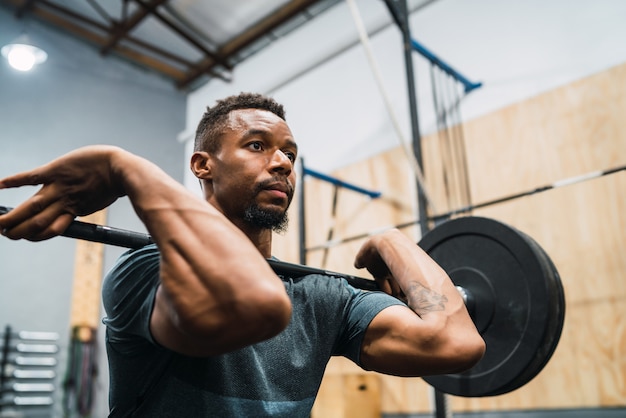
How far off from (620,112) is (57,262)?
4.88 meters

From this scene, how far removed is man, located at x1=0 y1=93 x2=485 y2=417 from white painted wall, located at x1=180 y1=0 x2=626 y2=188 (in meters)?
2.69

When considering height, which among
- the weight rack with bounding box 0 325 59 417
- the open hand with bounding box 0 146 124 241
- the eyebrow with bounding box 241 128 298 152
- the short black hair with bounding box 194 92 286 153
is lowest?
the weight rack with bounding box 0 325 59 417

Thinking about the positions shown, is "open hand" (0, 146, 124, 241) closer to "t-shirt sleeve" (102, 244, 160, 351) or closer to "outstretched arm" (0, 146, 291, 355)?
"outstretched arm" (0, 146, 291, 355)

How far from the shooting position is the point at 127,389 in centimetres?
107

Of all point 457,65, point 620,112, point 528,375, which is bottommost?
point 528,375

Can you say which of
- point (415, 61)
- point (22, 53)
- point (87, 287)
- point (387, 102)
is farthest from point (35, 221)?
point (87, 287)

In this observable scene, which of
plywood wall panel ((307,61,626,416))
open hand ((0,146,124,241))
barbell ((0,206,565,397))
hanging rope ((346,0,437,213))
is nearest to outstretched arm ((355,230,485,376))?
barbell ((0,206,565,397))

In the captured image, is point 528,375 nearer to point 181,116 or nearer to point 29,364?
point 29,364

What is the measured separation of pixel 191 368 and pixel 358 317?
43 cm

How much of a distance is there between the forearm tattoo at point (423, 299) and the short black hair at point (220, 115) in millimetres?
638

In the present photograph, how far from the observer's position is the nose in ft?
4.51

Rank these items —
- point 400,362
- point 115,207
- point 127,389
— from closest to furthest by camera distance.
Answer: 1. point 127,389
2. point 400,362
3. point 115,207

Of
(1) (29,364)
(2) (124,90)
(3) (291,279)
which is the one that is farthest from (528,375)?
(2) (124,90)

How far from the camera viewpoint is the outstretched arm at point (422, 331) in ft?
4.01
